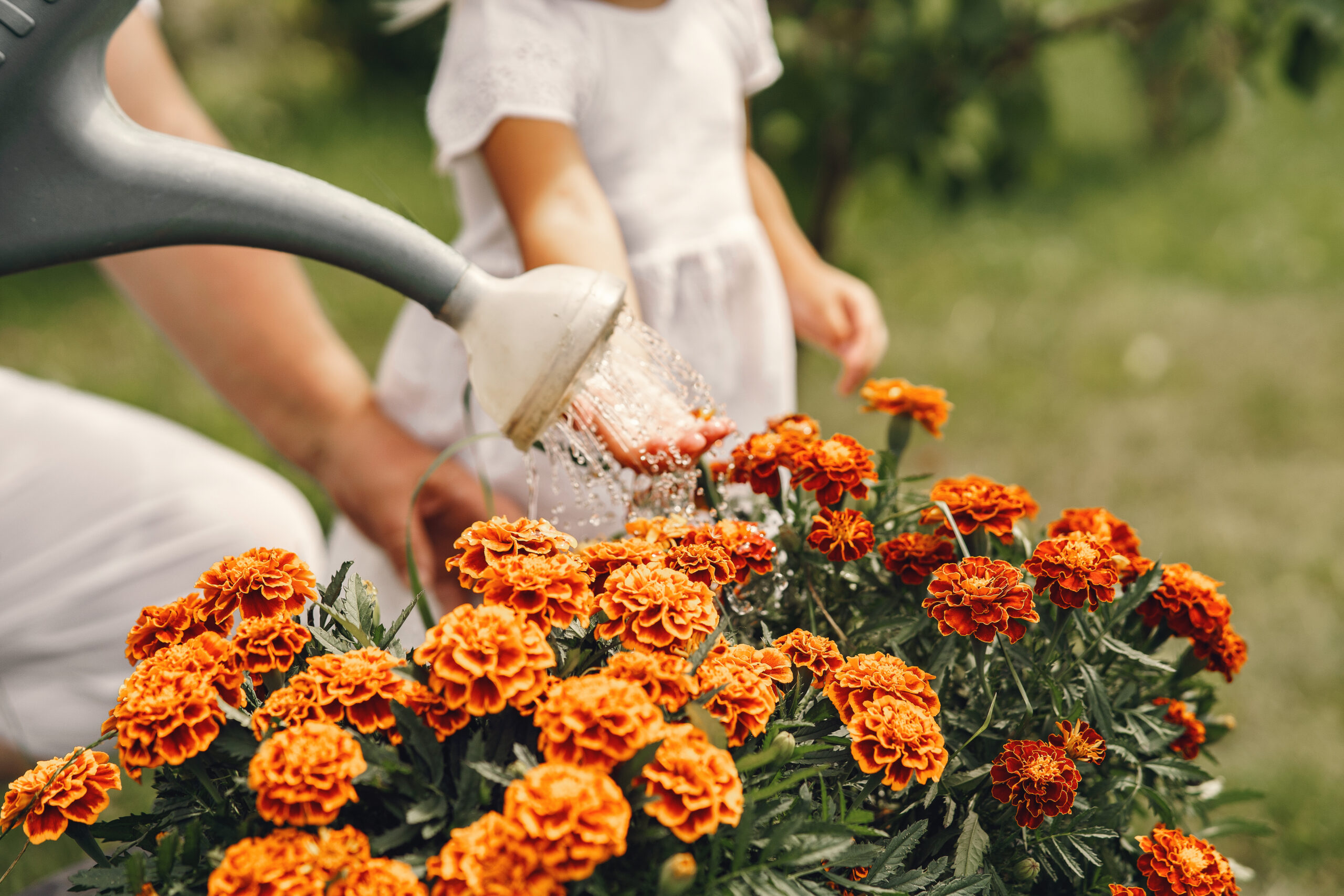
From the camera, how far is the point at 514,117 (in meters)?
1.13

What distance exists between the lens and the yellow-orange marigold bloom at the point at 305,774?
553 millimetres

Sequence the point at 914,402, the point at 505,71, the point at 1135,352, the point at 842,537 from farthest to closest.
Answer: the point at 1135,352 < the point at 505,71 < the point at 914,402 < the point at 842,537

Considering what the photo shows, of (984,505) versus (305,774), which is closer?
(305,774)

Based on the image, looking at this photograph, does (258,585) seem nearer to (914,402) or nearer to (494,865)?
(494,865)

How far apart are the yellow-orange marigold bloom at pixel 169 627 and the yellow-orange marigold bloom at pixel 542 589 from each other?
193 mm

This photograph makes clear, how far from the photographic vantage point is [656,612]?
2.17 feet

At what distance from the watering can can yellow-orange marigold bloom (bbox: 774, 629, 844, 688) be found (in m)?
0.25

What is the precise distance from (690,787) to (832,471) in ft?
1.12

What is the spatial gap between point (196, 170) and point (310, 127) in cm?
502

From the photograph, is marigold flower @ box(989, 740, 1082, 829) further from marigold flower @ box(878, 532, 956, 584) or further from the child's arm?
the child's arm

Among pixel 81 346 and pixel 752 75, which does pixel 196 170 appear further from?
pixel 81 346

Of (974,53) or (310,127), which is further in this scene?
(310,127)

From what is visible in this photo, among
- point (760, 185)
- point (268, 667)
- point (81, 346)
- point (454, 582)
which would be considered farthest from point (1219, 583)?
point (81, 346)

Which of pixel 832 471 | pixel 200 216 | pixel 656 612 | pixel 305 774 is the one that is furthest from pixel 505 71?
pixel 305 774
